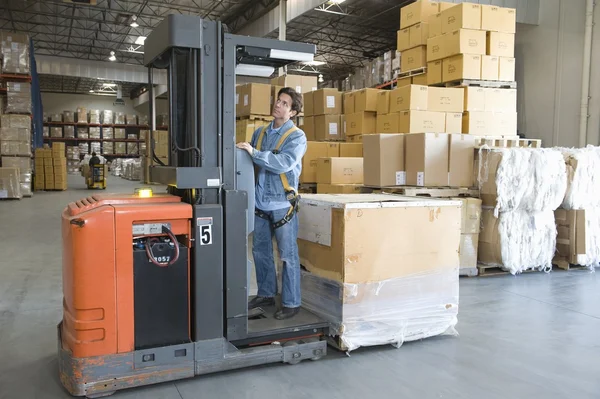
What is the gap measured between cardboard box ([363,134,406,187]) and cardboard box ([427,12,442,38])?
2.87m

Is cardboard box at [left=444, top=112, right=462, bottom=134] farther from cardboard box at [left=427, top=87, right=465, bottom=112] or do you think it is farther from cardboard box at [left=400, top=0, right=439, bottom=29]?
cardboard box at [left=400, top=0, right=439, bottom=29]

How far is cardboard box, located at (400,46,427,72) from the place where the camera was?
841 cm

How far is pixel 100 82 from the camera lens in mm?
28172

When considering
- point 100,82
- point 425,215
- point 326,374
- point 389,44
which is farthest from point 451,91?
point 100,82

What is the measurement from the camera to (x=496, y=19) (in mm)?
7629

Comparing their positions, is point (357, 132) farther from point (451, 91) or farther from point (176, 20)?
point (176, 20)

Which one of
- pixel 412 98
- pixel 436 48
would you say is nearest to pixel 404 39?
pixel 436 48

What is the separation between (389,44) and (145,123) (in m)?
14.2

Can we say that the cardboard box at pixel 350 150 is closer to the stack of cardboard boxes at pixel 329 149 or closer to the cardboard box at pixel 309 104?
the stack of cardboard boxes at pixel 329 149

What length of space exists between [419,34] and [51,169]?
12904mm

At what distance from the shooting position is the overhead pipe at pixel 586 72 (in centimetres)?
954

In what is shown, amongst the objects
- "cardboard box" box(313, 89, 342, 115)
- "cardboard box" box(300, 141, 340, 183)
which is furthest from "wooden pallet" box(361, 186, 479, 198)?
"cardboard box" box(313, 89, 342, 115)

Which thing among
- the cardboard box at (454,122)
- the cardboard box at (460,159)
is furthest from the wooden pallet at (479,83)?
the cardboard box at (460,159)

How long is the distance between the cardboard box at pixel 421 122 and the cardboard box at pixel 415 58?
1431mm
